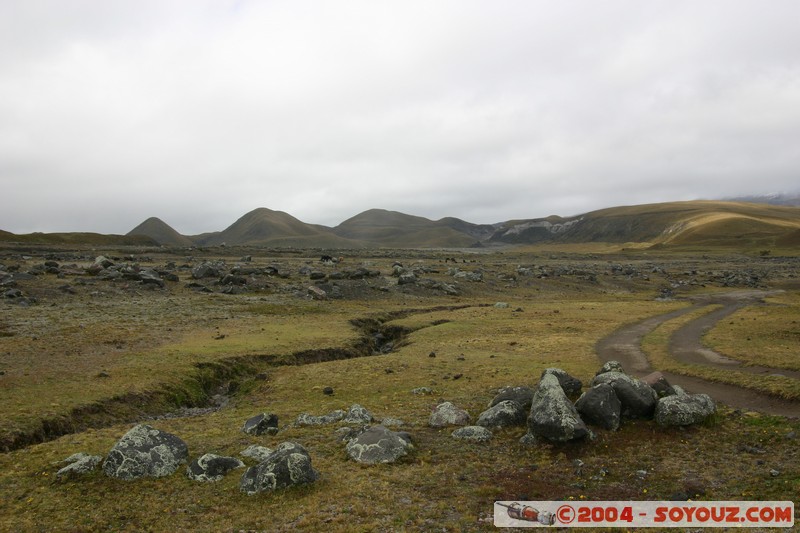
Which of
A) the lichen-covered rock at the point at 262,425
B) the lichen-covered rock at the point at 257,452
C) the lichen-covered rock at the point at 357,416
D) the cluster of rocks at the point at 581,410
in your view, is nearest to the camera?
the lichen-covered rock at the point at 257,452

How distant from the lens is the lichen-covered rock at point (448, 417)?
21531 millimetres

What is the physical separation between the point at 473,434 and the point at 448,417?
1.93 meters

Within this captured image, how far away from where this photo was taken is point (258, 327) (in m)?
49.4

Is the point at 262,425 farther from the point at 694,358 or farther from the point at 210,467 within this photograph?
the point at 694,358

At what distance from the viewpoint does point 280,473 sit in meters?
15.7

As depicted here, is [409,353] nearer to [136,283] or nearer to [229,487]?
[229,487]

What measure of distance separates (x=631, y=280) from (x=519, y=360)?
82.7 metres

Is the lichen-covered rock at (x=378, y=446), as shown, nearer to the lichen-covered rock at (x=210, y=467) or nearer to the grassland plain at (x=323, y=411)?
the grassland plain at (x=323, y=411)

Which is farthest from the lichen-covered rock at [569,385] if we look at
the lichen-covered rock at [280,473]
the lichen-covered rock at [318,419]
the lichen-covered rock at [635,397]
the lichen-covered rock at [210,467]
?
the lichen-covered rock at [210,467]

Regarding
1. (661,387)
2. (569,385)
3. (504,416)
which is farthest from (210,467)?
(661,387)

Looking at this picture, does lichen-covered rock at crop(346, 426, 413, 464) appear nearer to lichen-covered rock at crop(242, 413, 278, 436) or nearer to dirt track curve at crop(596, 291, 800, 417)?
lichen-covered rock at crop(242, 413, 278, 436)

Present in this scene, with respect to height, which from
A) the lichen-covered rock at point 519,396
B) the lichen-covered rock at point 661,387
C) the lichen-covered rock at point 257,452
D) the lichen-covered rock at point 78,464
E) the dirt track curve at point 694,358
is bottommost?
the dirt track curve at point 694,358

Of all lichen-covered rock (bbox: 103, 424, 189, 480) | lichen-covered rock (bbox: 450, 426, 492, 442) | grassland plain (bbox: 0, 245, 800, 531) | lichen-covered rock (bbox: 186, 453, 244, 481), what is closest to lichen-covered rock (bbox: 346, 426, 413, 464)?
grassland plain (bbox: 0, 245, 800, 531)

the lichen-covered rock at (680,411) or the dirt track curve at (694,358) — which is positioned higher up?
the lichen-covered rock at (680,411)
